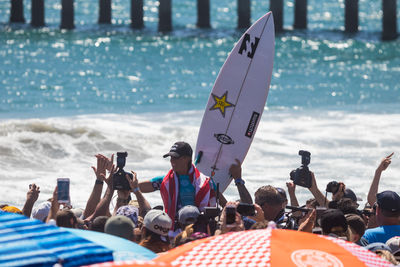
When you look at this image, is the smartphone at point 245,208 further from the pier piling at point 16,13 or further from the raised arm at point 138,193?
the pier piling at point 16,13

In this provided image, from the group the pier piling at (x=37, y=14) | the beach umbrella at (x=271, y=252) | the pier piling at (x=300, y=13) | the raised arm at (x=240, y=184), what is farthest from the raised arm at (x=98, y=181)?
the pier piling at (x=37, y=14)

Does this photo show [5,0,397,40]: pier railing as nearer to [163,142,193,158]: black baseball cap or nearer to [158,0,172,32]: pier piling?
[158,0,172,32]: pier piling

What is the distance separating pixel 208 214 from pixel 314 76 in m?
19.6

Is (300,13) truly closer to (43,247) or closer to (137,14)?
(137,14)

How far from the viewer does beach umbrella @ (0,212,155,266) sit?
12.0 ft

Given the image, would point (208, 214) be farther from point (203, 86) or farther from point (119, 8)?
point (119, 8)

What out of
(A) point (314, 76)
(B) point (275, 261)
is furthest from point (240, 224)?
(A) point (314, 76)

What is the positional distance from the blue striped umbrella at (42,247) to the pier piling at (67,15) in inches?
1103

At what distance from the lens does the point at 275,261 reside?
3.92 meters

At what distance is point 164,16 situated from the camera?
32031mm

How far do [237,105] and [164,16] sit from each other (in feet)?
80.1

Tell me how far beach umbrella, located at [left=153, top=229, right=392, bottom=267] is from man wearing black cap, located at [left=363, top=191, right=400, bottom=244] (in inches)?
72.9

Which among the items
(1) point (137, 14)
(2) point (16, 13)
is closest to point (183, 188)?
(1) point (137, 14)

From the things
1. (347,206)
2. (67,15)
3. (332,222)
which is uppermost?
(332,222)
